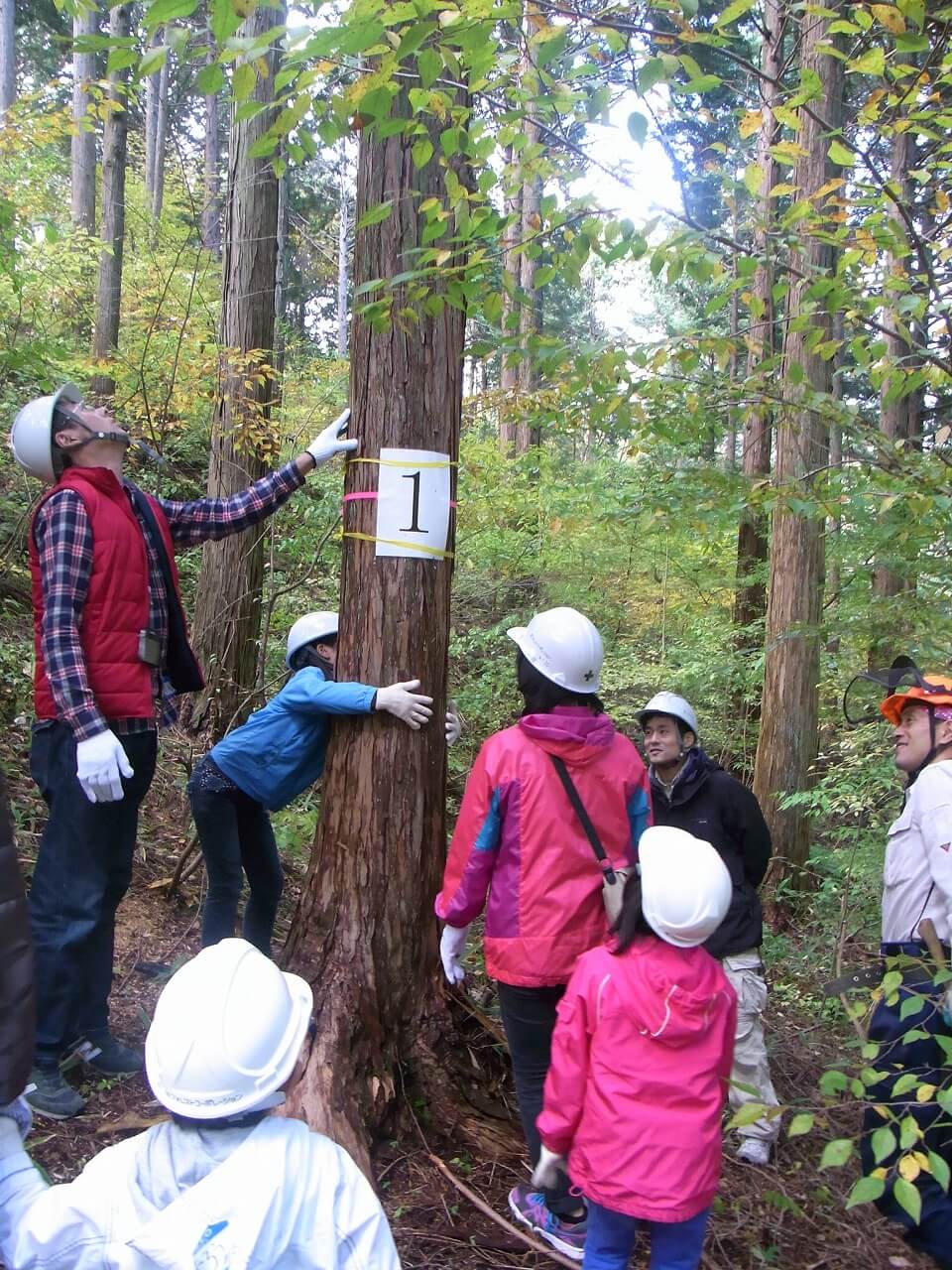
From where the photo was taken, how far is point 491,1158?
3.06 m

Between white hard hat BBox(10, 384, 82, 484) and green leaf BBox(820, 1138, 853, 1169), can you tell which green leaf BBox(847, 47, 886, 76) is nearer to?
white hard hat BBox(10, 384, 82, 484)

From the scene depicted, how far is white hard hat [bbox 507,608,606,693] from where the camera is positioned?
2.92 m

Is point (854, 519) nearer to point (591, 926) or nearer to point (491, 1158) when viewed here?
point (591, 926)

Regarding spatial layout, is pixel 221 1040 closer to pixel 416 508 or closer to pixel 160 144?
pixel 416 508

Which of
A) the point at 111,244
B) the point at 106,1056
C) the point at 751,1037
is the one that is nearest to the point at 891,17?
the point at 751,1037

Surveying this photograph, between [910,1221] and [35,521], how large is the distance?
357 centimetres

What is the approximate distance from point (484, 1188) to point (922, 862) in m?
1.73

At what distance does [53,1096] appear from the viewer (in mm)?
3010

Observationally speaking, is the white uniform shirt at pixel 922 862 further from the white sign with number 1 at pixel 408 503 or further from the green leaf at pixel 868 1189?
the white sign with number 1 at pixel 408 503

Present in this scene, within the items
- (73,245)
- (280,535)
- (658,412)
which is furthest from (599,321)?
(658,412)

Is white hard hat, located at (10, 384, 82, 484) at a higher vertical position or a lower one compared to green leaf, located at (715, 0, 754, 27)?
lower

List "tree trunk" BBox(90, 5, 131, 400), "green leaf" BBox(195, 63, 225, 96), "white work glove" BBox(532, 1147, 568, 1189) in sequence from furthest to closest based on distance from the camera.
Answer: "tree trunk" BBox(90, 5, 131, 400) < "white work glove" BBox(532, 1147, 568, 1189) < "green leaf" BBox(195, 63, 225, 96)

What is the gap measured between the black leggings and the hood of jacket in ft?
4.98

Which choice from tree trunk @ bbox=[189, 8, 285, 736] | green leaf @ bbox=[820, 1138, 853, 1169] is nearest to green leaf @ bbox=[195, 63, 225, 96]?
green leaf @ bbox=[820, 1138, 853, 1169]
